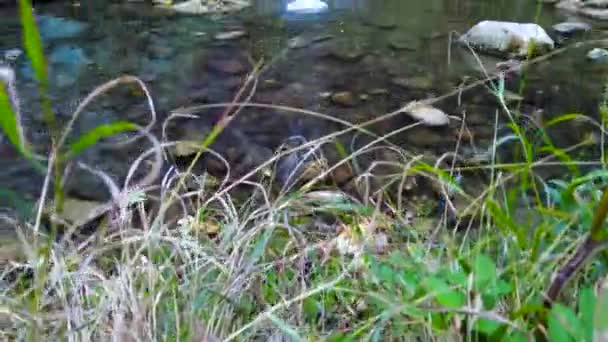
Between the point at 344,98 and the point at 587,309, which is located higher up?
the point at 587,309

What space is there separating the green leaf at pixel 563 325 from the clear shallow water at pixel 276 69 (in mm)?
1258

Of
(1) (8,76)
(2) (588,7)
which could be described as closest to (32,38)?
(1) (8,76)

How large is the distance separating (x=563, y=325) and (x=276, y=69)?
1.95 metres

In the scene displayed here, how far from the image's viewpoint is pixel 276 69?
2.42 metres

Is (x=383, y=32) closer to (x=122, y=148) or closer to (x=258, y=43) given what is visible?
(x=258, y=43)

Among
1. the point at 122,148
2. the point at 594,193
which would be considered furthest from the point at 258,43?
the point at 594,193

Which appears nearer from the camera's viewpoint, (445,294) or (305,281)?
(445,294)

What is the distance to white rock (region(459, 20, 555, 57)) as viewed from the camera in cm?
265

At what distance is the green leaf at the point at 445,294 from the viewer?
1.95 ft

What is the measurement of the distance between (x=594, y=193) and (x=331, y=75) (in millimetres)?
1609

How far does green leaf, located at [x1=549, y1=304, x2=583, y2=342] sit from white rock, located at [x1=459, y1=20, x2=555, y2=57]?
2.17 meters

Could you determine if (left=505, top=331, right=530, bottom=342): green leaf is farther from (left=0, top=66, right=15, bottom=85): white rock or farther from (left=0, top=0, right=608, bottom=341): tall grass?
(left=0, top=66, right=15, bottom=85): white rock

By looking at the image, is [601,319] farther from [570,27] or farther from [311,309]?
[570,27]

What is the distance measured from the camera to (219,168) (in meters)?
1.73
